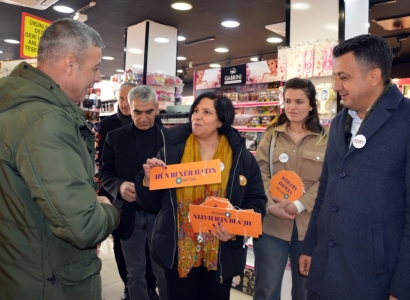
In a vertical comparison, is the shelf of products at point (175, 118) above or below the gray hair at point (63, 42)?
below

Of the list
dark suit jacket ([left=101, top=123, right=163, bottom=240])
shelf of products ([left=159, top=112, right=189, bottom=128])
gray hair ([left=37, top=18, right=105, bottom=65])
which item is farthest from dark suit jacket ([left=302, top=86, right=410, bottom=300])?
shelf of products ([left=159, top=112, right=189, bottom=128])

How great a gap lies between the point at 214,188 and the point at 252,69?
7.42 ft

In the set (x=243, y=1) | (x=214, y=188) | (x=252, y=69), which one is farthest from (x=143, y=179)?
(x=243, y=1)

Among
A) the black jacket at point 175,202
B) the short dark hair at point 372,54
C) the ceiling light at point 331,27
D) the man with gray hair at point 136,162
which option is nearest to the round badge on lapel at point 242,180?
the black jacket at point 175,202

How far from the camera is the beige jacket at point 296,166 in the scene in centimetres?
242

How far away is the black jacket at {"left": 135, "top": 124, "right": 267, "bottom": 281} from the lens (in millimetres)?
2035

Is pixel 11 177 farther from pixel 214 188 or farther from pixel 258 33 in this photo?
pixel 258 33

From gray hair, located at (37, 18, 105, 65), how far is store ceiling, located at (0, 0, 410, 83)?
13.7 feet

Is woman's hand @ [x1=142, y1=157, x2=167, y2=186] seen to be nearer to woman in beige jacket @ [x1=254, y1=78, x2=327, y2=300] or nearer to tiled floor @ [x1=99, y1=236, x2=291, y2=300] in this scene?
woman in beige jacket @ [x1=254, y1=78, x2=327, y2=300]

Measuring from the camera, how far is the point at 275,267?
8.04 ft

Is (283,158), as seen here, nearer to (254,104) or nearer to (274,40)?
(254,104)

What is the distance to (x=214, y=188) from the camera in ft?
7.00

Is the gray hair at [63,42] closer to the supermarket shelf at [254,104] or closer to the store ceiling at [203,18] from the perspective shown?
the supermarket shelf at [254,104]

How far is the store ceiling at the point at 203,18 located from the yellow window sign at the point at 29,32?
1.81ft
